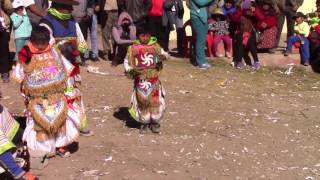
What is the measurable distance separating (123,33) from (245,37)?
2.67 meters

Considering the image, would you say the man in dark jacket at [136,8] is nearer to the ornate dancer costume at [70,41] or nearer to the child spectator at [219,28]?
the child spectator at [219,28]

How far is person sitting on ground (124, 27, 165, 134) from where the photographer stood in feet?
26.3

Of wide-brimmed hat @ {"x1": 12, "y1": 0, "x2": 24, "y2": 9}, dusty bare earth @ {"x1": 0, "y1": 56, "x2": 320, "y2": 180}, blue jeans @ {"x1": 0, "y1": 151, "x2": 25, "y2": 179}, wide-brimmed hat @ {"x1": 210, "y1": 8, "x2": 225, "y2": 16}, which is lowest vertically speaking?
dusty bare earth @ {"x1": 0, "y1": 56, "x2": 320, "y2": 180}

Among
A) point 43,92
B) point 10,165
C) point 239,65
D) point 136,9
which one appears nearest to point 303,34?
point 239,65

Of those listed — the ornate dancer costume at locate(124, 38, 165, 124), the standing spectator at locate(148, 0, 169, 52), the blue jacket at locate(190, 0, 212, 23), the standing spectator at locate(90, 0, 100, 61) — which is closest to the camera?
the ornate dancer costume at locate(124, 38, 165, 124)

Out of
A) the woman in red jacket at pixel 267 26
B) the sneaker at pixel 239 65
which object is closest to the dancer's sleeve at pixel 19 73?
the sneaker at pixel 239 65

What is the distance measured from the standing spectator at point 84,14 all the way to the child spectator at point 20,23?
1.00m

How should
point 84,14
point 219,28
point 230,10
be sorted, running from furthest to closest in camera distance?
point 230,10
point 219,28
point 84,14

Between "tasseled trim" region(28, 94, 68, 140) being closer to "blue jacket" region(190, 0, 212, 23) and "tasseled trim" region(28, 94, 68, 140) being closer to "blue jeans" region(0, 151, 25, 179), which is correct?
"blue jeans" region(0, 151, 25, 179)

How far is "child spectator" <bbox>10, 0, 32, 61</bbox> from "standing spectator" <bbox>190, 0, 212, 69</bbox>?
11.0 ft

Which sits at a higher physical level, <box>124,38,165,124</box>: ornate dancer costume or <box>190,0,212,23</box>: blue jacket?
<box>190,0,212,23</box>: blue jacket

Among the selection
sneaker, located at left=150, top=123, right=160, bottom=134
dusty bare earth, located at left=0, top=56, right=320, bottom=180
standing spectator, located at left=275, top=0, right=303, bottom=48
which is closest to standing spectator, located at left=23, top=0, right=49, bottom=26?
dusty bare earth, located at left=0, top=56, right=320, bottom=180

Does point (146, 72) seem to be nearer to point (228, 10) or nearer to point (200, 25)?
point (200, 25)

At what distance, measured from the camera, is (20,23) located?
1073cm
